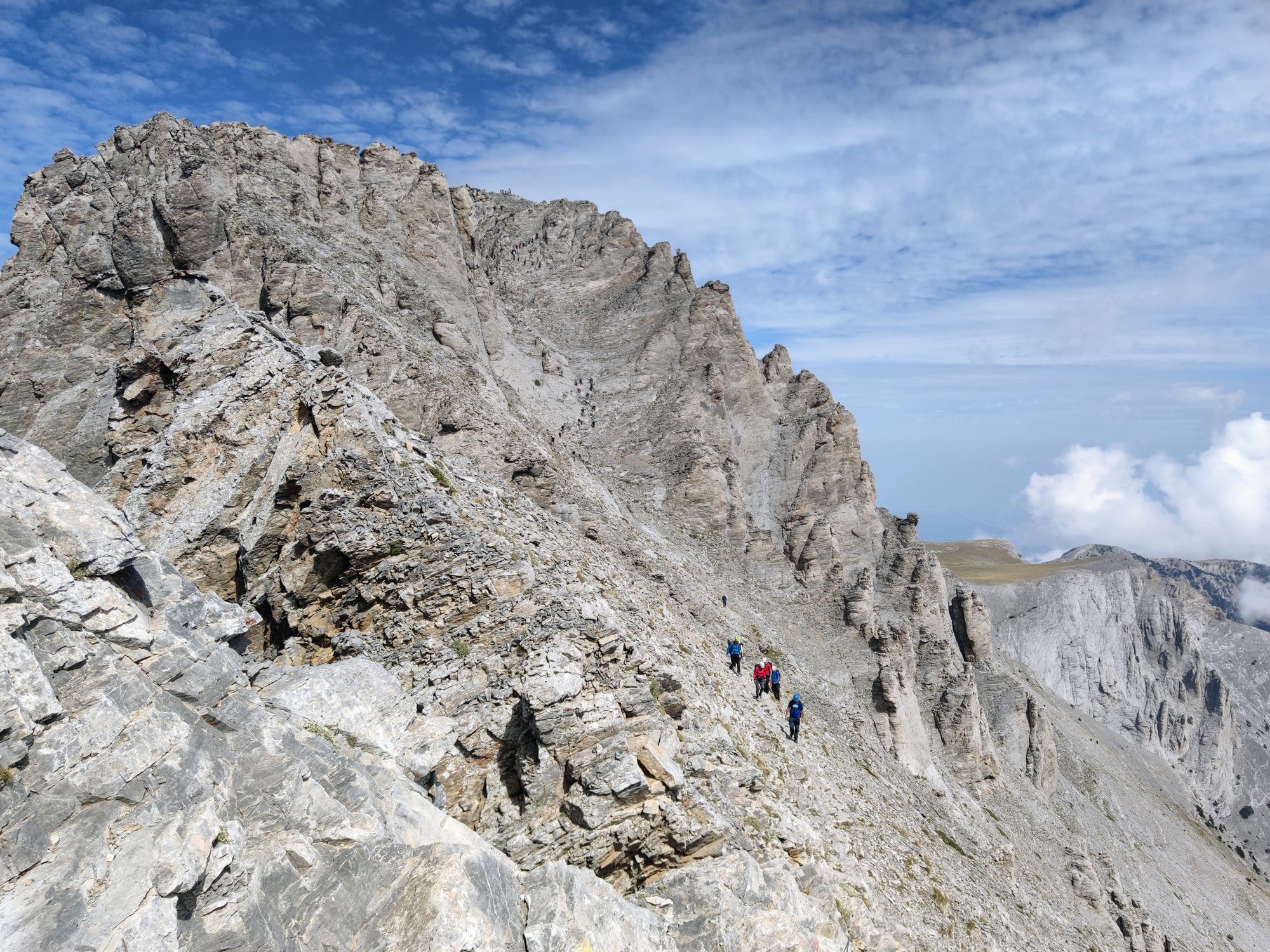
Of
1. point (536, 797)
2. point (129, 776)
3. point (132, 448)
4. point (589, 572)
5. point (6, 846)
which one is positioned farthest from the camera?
point (589, 572)

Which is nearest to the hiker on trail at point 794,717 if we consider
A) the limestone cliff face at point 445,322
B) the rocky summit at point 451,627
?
the rocky summit at point 451,627

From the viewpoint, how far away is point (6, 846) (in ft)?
25.7

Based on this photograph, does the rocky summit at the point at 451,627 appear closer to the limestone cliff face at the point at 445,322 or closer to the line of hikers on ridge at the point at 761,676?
the limestone cliff face at the point at 445,322

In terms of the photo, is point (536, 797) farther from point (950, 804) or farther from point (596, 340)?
point (596, 340)

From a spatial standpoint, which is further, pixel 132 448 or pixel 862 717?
pixel 862 717

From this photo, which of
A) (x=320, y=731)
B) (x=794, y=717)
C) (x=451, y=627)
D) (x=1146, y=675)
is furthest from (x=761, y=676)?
(x=1146, y=675)

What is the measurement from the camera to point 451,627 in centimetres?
1998

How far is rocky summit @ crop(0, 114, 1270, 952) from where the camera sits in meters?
10.2

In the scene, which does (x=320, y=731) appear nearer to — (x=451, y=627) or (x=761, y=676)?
(x=451, y=627)

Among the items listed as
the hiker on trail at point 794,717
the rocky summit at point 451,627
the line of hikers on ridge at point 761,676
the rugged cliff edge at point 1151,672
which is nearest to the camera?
the rocky summit at point 451,627

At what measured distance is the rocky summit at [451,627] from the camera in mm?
10227

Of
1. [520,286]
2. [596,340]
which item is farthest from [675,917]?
[520,286]

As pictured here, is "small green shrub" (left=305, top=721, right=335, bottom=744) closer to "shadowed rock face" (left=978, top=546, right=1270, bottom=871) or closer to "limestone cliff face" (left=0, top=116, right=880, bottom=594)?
"limestone cliff face" (left=0, top=116, right=880, bottom=594)

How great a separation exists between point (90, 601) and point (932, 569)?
2371 inches
